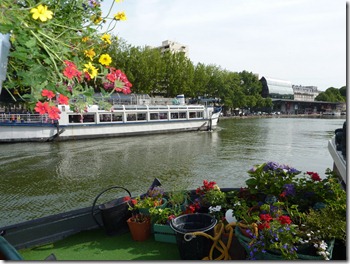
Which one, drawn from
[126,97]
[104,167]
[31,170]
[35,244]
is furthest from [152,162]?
[126,97]

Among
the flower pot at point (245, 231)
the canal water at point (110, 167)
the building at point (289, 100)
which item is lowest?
the canal water at point (110, 167)

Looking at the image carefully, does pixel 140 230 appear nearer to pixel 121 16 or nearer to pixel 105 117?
pixel 121 16

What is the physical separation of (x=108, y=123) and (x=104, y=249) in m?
25.6

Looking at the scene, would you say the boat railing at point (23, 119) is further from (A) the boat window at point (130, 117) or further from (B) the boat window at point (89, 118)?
(A) the boat window at point (130, 117)

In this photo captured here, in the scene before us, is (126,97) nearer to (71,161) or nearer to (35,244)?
(71,161)

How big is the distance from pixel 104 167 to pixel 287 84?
124m

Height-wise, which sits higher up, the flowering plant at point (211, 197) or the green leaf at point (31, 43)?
the green leaf at point (31, 43)

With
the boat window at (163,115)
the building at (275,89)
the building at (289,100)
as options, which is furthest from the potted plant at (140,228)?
the building at (275,89)

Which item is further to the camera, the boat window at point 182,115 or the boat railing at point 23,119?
the boat window at point 182,115

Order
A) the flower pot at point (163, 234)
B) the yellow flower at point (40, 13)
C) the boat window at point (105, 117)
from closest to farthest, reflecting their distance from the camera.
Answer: the yellow flower at point (40, 13), the flower pot at point (163, 234), the boat window at point (105, 117)

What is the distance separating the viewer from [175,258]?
139 inches

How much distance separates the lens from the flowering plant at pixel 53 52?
1.62m

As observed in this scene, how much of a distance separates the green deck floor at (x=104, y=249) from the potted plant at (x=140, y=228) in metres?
0.07

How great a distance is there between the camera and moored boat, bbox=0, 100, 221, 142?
25.5 metres
